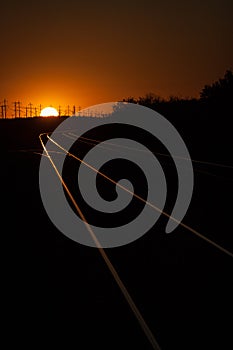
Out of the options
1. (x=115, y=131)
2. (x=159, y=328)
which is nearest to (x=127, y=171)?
(x=159, y=328)

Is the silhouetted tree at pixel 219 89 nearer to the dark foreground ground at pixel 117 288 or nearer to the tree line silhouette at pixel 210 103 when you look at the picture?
the tree line silhouette at pixel 210 103

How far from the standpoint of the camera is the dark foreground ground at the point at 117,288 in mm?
4926

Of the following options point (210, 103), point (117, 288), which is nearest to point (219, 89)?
point (210, 103)

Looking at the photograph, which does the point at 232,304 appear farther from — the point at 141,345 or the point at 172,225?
the point at 172,225

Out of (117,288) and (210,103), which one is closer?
(117,288)

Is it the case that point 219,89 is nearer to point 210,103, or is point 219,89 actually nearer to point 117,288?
point 210,103

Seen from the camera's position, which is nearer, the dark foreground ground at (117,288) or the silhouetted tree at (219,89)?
the dark foreground ground at (117,288)

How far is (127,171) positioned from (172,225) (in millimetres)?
10117

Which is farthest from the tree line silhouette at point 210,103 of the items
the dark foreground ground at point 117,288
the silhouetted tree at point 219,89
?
the dark foreground ground at point 117,288

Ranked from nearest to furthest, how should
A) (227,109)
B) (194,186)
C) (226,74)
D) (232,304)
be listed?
(232,304) → (194,186) → (227,109) → (226,74)

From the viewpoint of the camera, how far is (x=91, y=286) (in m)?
6.45

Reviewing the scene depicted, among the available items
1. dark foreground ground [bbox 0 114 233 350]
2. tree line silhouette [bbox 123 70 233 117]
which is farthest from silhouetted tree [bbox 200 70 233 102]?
dark foreground ground [bbox 0 114 233 350]

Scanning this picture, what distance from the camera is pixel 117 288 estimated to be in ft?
20.6

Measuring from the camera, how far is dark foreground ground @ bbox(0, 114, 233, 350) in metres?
4.93
